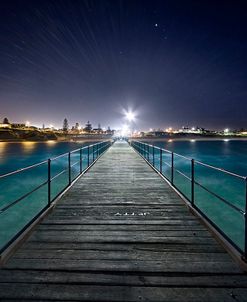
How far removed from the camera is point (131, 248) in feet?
11.3

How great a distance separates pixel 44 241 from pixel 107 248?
100 centimetres

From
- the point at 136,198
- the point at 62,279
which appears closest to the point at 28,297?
the point at 62,279

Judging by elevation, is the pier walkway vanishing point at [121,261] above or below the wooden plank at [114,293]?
above

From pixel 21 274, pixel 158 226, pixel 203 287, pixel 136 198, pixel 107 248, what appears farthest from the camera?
pixel 136 198

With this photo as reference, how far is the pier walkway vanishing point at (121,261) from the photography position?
8.24ft

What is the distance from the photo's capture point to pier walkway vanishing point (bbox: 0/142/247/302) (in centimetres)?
251

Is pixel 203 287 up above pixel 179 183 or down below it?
above

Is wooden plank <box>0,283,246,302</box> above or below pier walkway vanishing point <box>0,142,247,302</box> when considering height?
below

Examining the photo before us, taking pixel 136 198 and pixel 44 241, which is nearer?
pixel 44 241

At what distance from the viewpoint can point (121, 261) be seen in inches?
122

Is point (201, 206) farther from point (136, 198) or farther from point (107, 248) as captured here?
point (107, 248)

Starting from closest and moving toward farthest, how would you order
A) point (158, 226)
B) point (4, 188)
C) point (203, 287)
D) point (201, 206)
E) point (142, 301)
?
point (142, 301) → point (203, 287) → point (158, 226) → point (201, 206) → point (4, 188)

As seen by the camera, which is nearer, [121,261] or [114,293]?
[114,293]

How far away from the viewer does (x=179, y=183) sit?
18.1 meters
